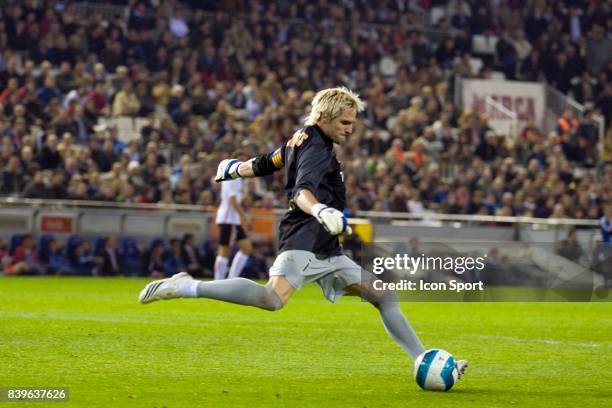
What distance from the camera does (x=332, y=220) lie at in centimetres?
791

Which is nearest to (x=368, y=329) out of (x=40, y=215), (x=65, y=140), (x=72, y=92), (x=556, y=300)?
(x=556, y=300)

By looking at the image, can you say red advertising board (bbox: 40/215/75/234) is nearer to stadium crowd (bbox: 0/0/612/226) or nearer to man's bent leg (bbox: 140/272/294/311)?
stadium crowd (bbox: 0/0/612/226)

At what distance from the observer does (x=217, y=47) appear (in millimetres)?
30562

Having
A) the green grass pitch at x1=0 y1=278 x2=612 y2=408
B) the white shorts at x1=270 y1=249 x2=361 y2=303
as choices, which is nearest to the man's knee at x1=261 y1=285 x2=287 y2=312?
the white shorts at x1=270 y1=249 x2=361 y2=303

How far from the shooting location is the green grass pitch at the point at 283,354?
8406 millimetres

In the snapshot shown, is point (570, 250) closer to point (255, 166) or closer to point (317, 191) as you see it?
point (255, 166)

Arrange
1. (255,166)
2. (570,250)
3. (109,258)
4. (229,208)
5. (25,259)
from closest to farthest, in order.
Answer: (255,166) → (229,208) → (25,259) → (570,250) → (109,258)

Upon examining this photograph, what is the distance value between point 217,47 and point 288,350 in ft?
66.0

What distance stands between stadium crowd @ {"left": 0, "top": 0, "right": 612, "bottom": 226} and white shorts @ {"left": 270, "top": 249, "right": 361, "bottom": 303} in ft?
48.7

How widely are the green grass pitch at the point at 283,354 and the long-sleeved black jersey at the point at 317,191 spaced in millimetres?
967

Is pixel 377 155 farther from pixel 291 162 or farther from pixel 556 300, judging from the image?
pixel 291 162

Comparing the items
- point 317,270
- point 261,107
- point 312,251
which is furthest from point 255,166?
point 261,107

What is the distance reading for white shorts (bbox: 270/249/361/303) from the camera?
8.66 metres

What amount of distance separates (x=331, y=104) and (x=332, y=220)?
1.03 meters
